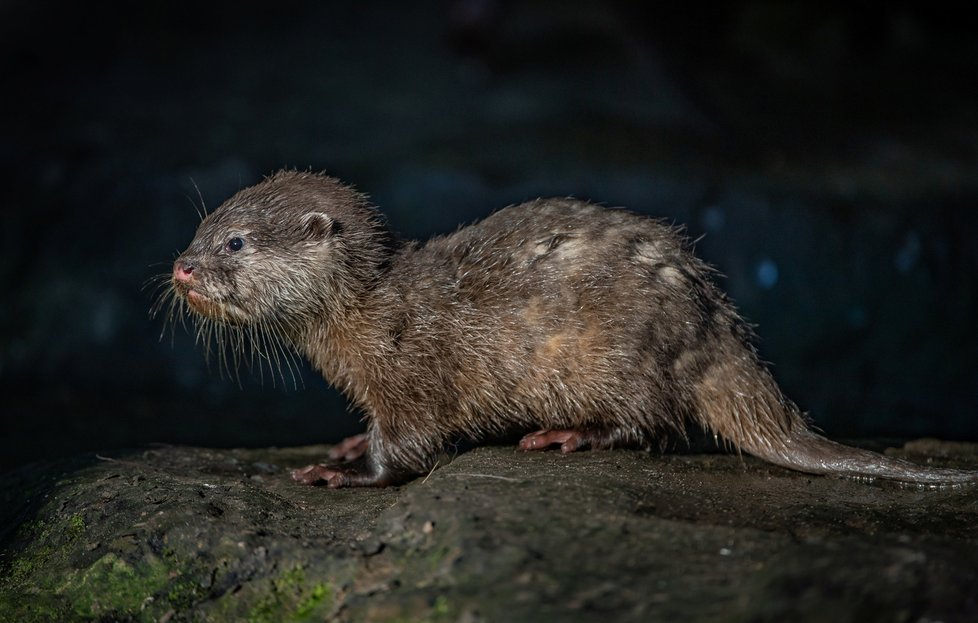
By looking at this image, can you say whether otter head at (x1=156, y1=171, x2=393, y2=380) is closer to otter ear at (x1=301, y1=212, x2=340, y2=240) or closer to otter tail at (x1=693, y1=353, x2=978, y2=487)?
otter ear at (x1=301, y1=212, x2=340, y2=240)

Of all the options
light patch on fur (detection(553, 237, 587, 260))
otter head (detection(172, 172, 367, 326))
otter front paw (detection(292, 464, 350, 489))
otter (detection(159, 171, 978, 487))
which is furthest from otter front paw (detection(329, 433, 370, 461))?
light patch on fur (detection(553, 237, 587, 260))

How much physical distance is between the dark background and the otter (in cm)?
239

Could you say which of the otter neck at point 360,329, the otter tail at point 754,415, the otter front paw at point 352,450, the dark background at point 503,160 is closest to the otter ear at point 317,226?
the otter neck at point 360,329

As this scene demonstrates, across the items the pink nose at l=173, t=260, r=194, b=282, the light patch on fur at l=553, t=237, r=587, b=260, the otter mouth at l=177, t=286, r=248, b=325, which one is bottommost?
the otter mouth at l=177, t=286, r=248, b=325

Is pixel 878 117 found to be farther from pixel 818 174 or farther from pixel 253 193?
pixel 253 193

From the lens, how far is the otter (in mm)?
4516

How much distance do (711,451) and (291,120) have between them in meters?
8.02

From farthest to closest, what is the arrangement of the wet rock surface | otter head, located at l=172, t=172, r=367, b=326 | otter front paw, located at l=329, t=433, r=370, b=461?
otter front paw, located at l=329, t=433, r=370, b=461 → otter head, located at l=172, t=172, r=367, b=326 → the wet rock surface

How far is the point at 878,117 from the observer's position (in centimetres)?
1150

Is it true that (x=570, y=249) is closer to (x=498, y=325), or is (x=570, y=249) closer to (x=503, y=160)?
(x=498, y=325)

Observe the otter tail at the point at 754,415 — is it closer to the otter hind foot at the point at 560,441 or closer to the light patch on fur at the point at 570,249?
the otter hind foot at the point at 560,441

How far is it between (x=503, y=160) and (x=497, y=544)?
7719 mm

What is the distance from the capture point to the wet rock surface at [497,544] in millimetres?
2646

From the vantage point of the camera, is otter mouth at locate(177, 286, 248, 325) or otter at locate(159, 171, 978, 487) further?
otter mouth at locate(177, 286, 248, 325)
